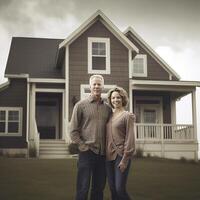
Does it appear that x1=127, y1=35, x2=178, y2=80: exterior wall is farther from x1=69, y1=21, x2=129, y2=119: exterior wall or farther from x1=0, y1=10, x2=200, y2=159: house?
x1=69, y1=21, x2=129, y2=119: exterior wall

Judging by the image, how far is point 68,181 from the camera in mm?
8133

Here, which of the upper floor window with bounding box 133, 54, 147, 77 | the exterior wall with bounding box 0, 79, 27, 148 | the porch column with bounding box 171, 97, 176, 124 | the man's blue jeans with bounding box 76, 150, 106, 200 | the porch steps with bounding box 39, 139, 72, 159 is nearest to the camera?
the man's blue jeans with bounding box 76, 150, 106, 200

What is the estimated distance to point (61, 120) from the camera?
16844 millimetres

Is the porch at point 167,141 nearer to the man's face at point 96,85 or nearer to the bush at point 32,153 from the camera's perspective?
the bush at point 32,153

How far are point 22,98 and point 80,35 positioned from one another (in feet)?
10.1

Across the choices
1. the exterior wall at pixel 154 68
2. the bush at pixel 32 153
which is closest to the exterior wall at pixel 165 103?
the exterior wall at pixel 154 68

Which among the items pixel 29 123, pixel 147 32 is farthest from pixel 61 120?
pixel 147 32

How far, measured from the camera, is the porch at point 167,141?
15.1m

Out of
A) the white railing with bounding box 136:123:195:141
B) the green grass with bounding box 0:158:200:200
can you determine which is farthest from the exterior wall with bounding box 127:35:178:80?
the green grass with bounding box 0:158:200:200

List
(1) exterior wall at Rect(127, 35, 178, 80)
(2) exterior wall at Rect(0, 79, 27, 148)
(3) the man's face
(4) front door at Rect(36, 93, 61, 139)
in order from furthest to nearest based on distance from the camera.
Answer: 1. (1) exterior wall at Rect(127, 35, 178, 80)
2. (4) front door at Rect(36, 93, 61, 139)
3. (2) exterior wall at Rect(0, 79, 27, 148)
4. (3) the man's face

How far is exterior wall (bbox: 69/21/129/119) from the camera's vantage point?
15594 mm

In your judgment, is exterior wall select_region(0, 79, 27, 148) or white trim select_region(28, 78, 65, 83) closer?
white trim select_region(28, 78, 65, 83)

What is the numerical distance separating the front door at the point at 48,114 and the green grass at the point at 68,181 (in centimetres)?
639

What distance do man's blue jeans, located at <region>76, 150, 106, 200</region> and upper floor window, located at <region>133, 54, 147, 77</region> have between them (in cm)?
1438
